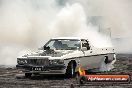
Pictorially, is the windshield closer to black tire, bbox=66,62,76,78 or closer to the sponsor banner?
black tire, bbox=66,62,76,78

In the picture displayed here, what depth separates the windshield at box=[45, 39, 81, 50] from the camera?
59.5ft

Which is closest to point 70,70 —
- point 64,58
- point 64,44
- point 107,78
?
point 64,58

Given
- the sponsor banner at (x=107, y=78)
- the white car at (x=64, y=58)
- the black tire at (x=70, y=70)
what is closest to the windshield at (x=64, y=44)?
the white car at (x=64, y=58)

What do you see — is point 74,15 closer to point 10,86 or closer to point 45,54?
point 45,54

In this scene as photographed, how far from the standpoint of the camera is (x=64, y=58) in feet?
54.6

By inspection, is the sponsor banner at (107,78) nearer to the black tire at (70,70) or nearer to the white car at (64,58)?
the white car at (64,58)

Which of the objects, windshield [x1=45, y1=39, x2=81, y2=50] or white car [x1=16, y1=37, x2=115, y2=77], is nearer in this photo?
white car [x1=16, y1=37, x2=115, y2=77]

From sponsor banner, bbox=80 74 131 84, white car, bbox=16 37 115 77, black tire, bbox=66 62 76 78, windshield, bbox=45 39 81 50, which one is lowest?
sponsor banner, bbox=80 74 131 84

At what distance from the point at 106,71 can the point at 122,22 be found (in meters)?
58.4

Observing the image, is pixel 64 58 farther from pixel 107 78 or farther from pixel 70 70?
pixel 107 78

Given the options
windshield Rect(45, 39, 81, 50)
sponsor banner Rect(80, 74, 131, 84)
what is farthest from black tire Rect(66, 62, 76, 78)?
sponsor banner Rect(80, 74, 131, 84)

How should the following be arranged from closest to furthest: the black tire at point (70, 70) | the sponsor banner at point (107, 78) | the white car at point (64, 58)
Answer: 1. the sponsor banner at point (107, 78)
2. the white car at point (64, 58)
3. the black tire at point (70, 70)

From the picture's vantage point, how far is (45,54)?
17.1m

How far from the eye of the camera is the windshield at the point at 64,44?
714 inches
